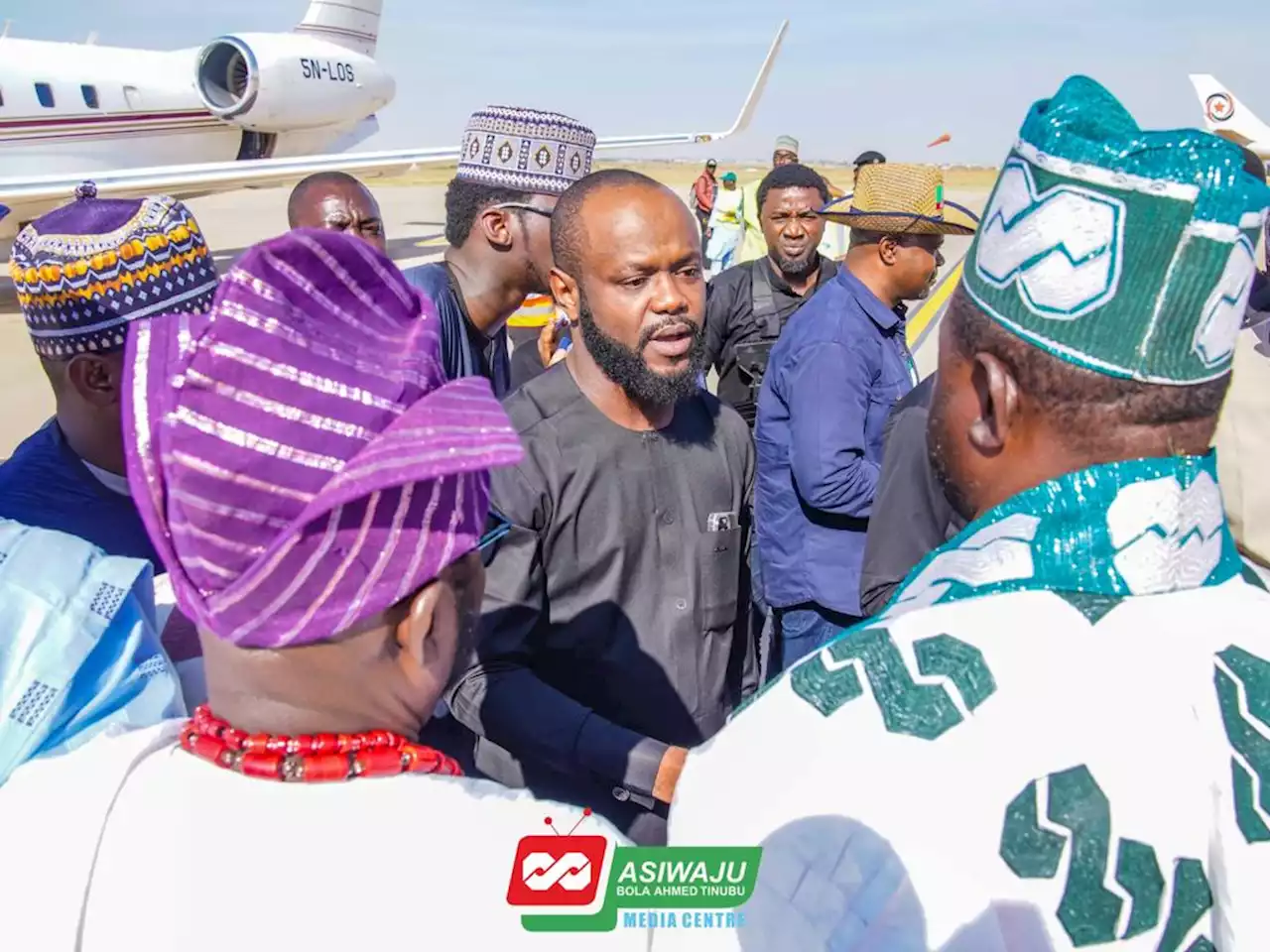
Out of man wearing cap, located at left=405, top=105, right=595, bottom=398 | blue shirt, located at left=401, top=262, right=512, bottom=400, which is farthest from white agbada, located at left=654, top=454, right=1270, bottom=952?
man wearing cap, located at left=405, top=105, right=595, bottom=398

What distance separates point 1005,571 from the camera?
38.2 inches

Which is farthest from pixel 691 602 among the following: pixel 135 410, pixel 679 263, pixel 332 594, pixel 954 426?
pixel 135 410

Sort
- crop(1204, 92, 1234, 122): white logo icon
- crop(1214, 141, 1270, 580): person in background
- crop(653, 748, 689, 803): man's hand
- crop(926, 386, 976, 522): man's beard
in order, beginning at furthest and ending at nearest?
crop(1204, 92, 1234, 122): white logo icon < crop(1214, 141, 1270, 580): person in background < crop(653, 748, 689, 803): man's hand < crop(926, 386, 976, 522): man's beard

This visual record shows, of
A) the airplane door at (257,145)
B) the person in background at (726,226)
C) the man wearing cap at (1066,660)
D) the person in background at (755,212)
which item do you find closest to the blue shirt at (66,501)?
the man wearing cap at (1066,660)

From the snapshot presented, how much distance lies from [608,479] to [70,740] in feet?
3.86

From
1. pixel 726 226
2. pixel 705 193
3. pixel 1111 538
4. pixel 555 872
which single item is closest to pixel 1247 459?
pixel 1111 538

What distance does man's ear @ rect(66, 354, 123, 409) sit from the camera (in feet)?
6.58

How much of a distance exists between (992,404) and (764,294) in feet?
13.3

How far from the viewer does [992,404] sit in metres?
1.07

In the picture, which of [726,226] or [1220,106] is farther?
[1220,106]

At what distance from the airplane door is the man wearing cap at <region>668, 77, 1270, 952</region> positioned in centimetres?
2306

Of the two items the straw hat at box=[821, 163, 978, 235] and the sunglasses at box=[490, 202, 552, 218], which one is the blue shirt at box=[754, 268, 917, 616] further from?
the sunglasses at box=[490, 202, 552, 218]

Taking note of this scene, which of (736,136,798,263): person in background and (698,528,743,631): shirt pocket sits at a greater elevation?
(736,136,798,263): person in background

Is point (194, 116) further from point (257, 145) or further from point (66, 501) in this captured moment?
point (66, 501)
